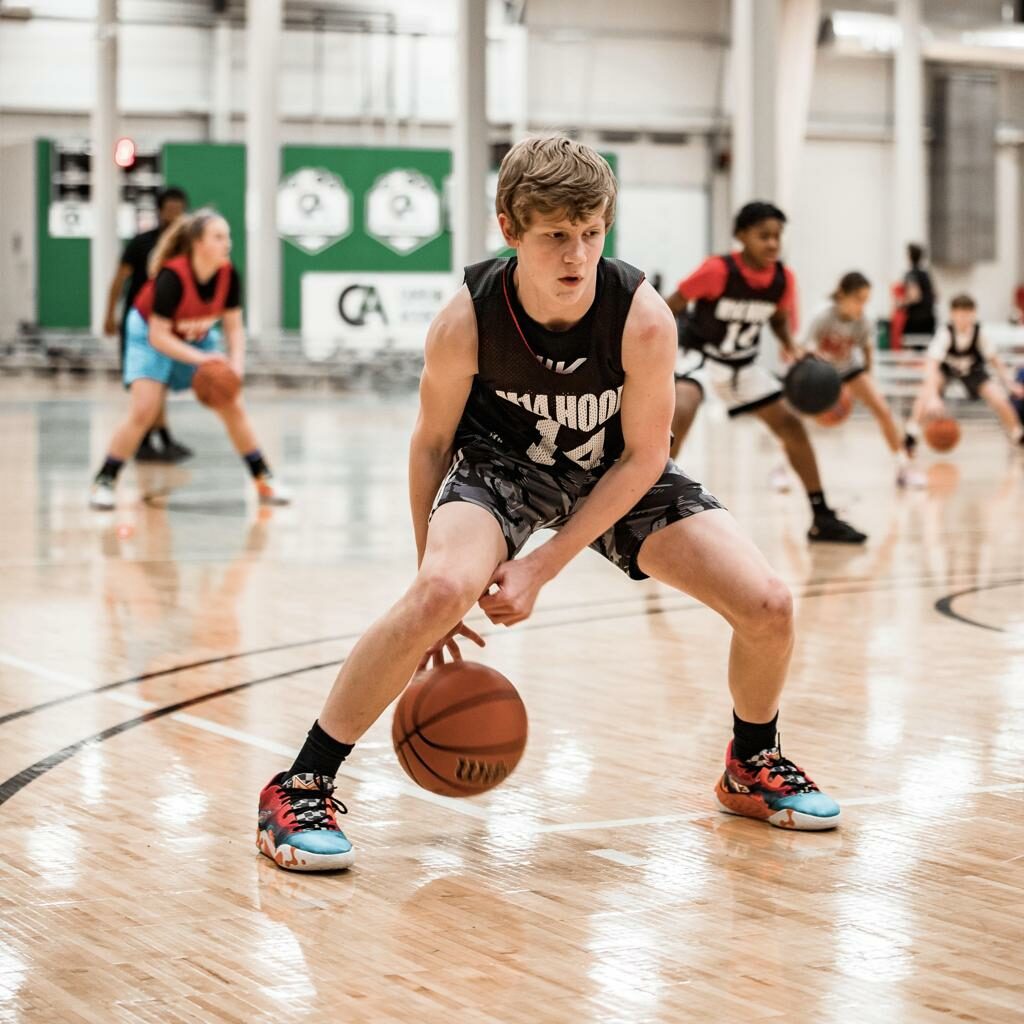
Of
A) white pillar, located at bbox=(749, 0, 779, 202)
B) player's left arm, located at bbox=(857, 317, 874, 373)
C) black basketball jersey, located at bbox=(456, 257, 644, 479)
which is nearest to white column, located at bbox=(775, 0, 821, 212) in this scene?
white pillar, located at bbox=(749, 0, 779, 202)

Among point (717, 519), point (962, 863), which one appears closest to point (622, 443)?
point (717, 519)

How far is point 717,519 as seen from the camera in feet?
13.4

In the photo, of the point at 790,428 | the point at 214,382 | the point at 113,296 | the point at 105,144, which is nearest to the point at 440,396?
the point at 790,428

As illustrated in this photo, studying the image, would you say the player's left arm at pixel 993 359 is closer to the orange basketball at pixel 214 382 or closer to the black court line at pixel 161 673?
the orange basketball at pixel 214 382

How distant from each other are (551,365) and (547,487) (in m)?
0.32

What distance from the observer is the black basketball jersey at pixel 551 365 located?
12.7 feet

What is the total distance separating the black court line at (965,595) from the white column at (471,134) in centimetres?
1558

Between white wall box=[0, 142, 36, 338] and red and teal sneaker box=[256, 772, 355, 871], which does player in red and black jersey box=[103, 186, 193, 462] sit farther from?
white wall box=[0, 142, 36, 338]

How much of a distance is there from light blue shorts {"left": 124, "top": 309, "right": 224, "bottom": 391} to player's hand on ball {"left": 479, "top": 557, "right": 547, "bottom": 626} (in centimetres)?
774

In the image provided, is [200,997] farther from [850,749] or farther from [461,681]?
[850,749]

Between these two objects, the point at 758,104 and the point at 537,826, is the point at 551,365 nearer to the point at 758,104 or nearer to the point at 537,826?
the point at 537,826

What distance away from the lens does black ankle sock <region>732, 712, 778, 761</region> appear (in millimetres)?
4223

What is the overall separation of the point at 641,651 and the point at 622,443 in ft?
Result: 8.54

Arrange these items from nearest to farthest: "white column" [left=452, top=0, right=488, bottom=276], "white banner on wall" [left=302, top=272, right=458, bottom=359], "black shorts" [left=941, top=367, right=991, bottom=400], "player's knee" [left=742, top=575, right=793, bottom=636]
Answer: "player's knee" [left=742, top=575, right=793, bottom=636] → "black shorts" [left=941, top=367, right=991, bottom=400] → "white column" [left=452, top=0, right=488, bottom=276] → "white banner on wall" [left=302, top=272, right=458, bottom=359]
